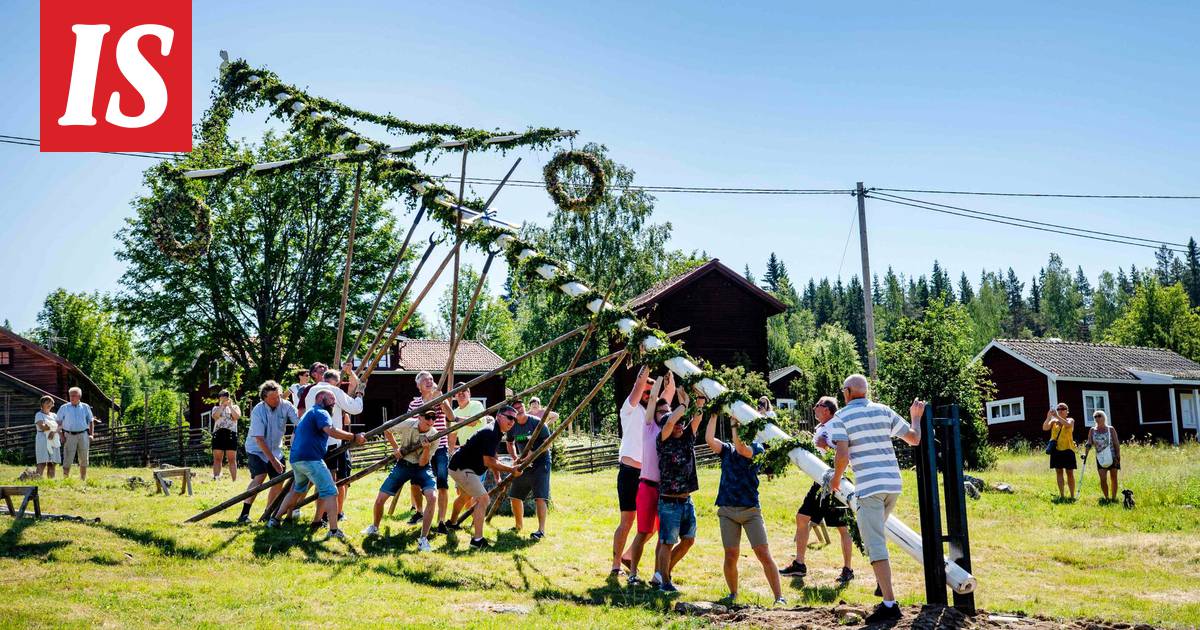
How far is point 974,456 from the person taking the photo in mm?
23953

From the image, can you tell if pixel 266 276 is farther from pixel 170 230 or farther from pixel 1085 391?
pixel 1085 391

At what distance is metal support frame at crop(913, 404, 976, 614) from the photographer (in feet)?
25.1

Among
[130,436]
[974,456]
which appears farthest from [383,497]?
[130,436]

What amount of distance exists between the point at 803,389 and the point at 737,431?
39.6m

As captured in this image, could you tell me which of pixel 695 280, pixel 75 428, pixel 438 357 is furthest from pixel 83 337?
pixel 75 428

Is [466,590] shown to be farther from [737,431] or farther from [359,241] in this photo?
[359,241]

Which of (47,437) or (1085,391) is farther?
(1085,391)

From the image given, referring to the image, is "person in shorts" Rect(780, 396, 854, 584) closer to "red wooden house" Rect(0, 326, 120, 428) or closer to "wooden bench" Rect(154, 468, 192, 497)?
"wooden bench" Rect(154, 468, 192, 497)

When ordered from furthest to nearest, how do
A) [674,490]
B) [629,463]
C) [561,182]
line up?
1. [561,182]
2. [629,463]
3. [674,490]

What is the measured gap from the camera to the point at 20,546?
960 centimetres

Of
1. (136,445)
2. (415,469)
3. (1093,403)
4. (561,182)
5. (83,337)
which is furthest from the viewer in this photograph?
(83,337)

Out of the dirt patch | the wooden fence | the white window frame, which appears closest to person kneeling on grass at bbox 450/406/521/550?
the dirt patch

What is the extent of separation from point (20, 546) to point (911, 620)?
28.0 ft

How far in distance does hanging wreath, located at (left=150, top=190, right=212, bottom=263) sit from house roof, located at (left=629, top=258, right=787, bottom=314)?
21.8 metres
